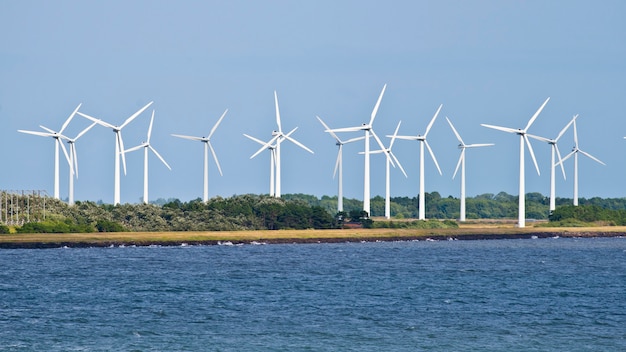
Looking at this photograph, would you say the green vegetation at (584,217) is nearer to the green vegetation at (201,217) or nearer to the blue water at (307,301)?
the green vegetation at (201,217)

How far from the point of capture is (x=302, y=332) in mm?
54531

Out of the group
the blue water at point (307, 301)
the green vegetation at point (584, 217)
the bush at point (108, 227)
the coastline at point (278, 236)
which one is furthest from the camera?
the green vegetation at point (584, 217)

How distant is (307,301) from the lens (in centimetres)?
6869

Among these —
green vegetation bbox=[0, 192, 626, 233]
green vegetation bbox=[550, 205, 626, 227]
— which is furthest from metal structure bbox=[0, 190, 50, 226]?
green vegetation bbox=[550, 205, 626, 227]

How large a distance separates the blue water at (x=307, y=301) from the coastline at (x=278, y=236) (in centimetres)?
609

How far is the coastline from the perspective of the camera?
120500 millimetres

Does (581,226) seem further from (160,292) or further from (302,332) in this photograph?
(302,332)

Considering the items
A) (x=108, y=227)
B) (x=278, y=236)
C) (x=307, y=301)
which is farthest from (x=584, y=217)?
(x=307, y=301)

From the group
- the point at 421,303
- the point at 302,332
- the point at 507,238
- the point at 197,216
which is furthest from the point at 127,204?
the point at 302,332

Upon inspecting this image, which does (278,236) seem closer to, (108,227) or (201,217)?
(201,217)

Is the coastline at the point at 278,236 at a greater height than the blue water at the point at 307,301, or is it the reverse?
the coastline at the point at 278,236

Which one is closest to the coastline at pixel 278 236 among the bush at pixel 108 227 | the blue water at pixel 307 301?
the bush at pixel 108 227

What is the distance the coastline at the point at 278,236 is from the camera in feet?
395

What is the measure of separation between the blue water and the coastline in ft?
20.0
